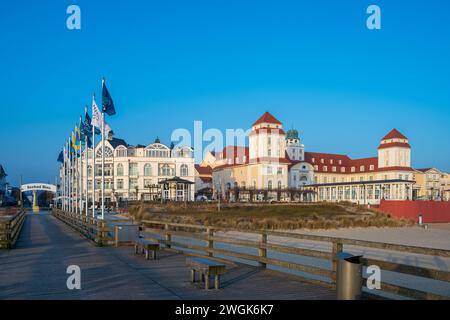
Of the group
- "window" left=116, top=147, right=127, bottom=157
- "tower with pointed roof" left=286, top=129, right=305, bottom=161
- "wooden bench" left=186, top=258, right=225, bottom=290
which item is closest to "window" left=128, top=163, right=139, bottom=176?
"window" left=116, top=147, right=127, bottom=157

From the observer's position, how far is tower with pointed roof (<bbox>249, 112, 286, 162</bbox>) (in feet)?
325

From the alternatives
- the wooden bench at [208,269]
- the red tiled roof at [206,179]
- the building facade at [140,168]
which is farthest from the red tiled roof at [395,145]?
the wooden bench at [208,269]

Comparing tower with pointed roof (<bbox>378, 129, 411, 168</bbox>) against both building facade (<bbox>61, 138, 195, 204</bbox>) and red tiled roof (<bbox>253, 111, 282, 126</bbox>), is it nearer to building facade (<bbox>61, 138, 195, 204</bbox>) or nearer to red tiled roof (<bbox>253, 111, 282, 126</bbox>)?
red tiled roof (<bbox>253, 111, 282, 126</bbox>)

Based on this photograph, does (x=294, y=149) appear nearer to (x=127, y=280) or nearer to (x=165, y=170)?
(x=165, y=170)

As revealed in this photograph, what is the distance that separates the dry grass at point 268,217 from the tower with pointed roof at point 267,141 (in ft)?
96.5

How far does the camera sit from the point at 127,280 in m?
10.4

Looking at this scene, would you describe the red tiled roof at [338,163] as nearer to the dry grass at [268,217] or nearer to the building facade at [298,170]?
the building facade at [298,170]

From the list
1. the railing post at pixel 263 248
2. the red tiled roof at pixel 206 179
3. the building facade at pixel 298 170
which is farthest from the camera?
the red tiled roof at pixel 206 179

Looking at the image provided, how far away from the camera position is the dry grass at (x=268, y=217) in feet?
146
